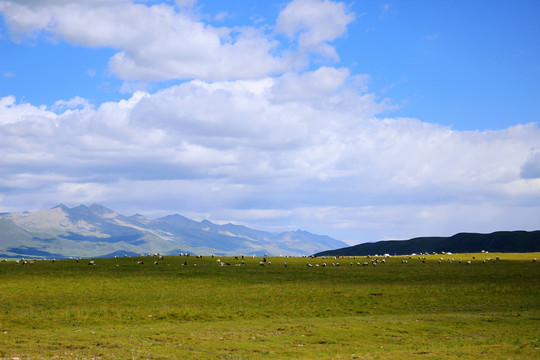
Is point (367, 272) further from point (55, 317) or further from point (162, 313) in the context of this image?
point (55, 317)

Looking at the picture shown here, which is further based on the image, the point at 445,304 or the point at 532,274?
the point at 532,274

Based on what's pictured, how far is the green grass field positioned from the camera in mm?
27328

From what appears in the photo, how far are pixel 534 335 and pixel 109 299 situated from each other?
4006 cm

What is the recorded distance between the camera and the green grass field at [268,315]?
89.7ft

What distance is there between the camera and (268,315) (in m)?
43.1

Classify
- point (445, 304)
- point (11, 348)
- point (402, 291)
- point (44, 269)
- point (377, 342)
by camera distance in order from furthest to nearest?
point (44, 269), point (402, 291), point (445, 304), point (377, 342), point (11, 348)

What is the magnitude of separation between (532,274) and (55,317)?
72.5 metres

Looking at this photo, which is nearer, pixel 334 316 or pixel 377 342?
pixel 377 342

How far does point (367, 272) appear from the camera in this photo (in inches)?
3369

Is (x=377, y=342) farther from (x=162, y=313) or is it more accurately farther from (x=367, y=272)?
(x=367, y=272)

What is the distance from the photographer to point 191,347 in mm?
28016

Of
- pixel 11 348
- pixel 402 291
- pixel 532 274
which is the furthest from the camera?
pixel 532 274

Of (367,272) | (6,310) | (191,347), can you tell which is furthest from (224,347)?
(367,272)

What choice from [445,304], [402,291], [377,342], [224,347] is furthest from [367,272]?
[224,347]
